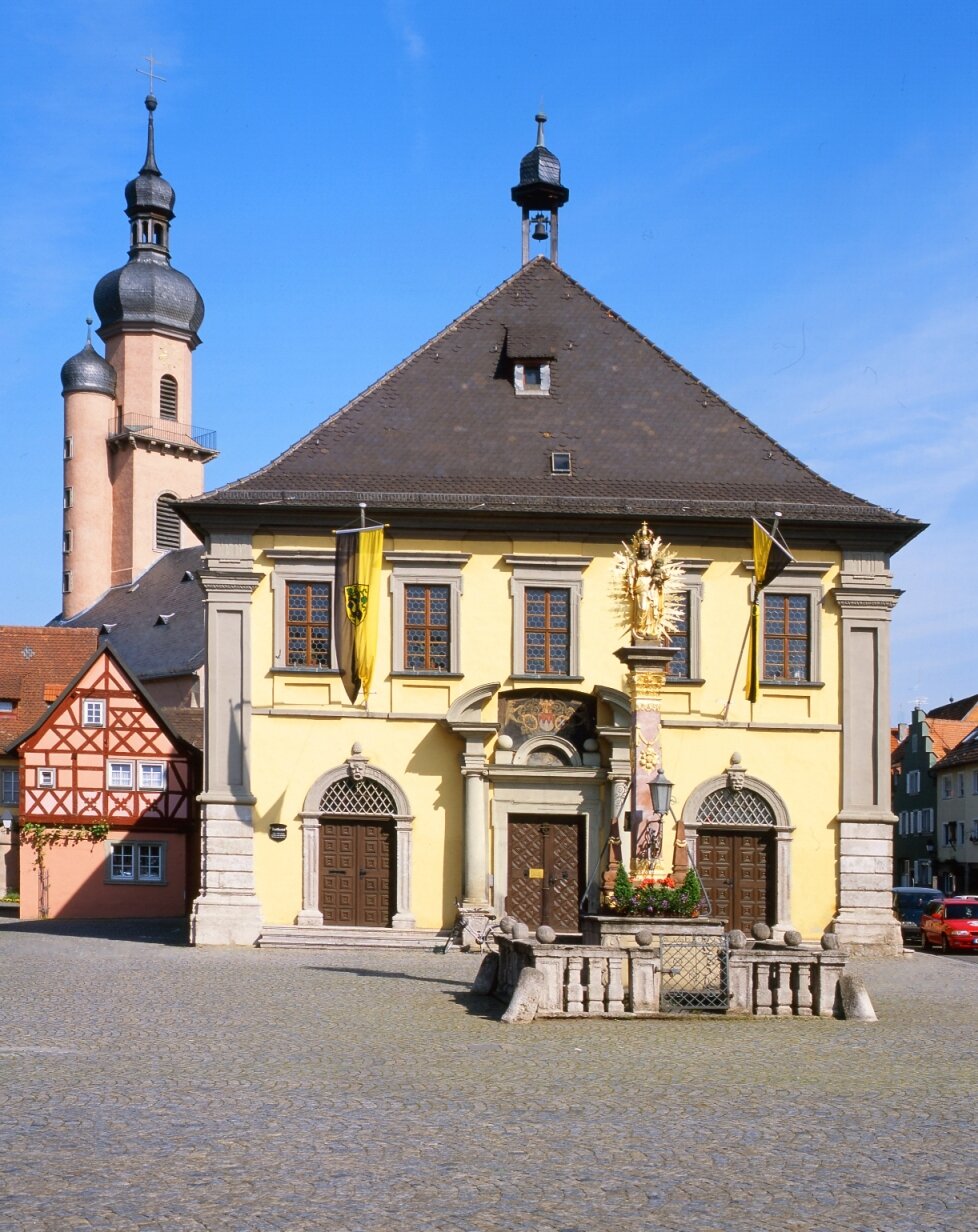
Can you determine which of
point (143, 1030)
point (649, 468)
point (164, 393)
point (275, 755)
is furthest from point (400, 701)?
point (164, 393)

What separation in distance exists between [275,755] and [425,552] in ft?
14.0

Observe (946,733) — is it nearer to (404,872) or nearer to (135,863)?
(135,863)

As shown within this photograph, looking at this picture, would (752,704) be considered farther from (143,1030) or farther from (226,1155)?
(226,1155)

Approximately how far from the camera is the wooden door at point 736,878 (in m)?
30.2

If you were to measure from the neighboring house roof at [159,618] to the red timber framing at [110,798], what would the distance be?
11.1 m

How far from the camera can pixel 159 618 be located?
203ft

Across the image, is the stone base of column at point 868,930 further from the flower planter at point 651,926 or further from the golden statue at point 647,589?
the flower planter at point 651,926

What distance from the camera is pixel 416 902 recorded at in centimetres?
3000

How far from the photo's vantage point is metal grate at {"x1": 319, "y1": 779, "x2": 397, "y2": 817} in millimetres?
30062

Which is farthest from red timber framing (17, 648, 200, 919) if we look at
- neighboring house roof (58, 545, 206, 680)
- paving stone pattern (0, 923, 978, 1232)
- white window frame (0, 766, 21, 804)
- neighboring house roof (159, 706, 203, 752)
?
paving stone pattern (0, 923, 978, 1232)

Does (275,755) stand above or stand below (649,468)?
below

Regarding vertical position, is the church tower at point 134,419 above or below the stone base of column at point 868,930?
above

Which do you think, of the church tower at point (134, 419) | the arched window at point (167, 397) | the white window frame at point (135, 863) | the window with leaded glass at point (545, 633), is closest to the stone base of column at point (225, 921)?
the window with leaded glass at point (545, 633)

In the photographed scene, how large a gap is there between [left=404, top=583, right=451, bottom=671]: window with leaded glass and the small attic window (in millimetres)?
4486
